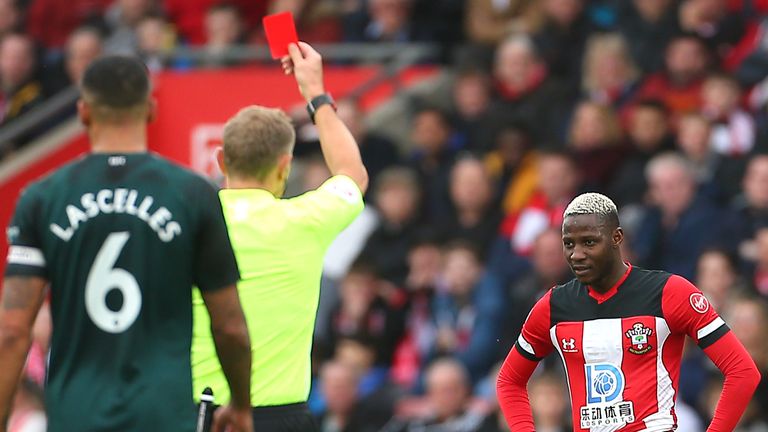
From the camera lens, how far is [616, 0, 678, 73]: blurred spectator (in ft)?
43.9

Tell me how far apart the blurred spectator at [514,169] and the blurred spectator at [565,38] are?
3.06ft

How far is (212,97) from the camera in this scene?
15445 mm

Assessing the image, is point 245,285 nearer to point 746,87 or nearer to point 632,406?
point 632,406

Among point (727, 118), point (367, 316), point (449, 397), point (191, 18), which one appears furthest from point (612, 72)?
point (191, 18)

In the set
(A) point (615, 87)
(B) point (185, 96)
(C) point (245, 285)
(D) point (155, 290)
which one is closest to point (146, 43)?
(B) point (185, 96)

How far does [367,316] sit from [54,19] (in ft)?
20.1

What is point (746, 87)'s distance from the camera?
12617mm

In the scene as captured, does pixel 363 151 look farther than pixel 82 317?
Yes

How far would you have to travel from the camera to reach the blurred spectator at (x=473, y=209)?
13.0 meters

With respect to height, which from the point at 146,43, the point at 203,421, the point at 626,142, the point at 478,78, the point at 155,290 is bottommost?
the point at 203,421

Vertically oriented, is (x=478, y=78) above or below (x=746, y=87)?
above

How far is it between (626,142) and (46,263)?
824cm

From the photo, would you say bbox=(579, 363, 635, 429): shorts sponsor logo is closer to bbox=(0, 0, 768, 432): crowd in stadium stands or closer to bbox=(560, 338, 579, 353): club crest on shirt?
bbox=(560, 338, 579, 353): club crest on shirt

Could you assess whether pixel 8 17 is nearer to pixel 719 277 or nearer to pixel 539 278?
pixel 539 278
